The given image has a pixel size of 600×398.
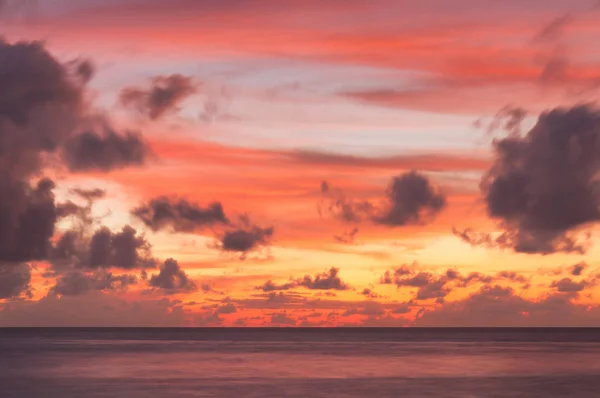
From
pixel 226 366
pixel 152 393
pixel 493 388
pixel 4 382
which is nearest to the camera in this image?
pixel 152 393

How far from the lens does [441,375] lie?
280 feet

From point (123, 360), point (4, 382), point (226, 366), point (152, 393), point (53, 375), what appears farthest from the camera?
point (123, 360)

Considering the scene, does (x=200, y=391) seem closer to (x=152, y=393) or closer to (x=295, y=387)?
(x=152, y=393)

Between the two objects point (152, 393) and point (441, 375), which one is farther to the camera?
point (441, 375)

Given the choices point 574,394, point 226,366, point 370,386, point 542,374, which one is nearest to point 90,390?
point 370,386

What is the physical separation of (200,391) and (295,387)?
9116 mm

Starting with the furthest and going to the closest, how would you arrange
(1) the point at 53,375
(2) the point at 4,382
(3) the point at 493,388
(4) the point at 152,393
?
1. (1) the point at 53,375
2. (2) the point at 4,382
3. (3) the point at 493,388
4. (4) the point at 152,393

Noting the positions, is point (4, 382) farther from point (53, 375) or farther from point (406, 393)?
point (406, 393)

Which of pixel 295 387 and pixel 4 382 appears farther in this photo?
pixel 4 382

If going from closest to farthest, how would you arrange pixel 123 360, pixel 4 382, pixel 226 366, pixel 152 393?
pixel 152 393
pixel 4 382
pixel 226 366
pixel 123 360

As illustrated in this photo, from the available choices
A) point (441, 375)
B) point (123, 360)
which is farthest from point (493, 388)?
point (123, 360)

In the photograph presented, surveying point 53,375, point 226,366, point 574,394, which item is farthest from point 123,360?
point 574,394

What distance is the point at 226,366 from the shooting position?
99125 millimetres

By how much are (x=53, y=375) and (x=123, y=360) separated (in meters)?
27.5
